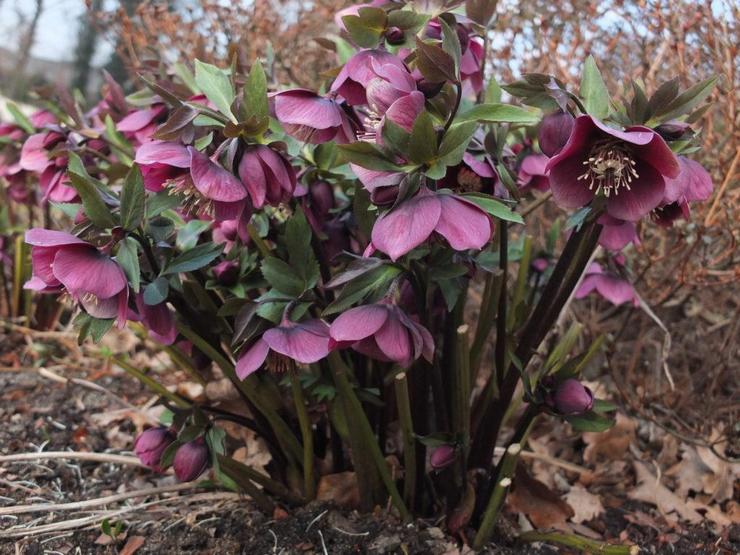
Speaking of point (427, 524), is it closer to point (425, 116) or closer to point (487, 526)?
point (487, 526)

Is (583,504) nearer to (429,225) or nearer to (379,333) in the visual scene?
(379,333)

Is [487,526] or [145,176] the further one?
[487,526]

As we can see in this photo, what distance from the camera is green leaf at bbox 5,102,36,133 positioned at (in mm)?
1491

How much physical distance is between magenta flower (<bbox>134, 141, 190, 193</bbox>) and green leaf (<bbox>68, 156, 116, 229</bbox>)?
62 mm

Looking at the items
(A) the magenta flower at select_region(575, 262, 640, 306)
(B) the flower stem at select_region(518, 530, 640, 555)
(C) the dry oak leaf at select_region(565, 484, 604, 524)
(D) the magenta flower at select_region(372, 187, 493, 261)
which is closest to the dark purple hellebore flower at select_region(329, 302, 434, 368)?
(D) the magenta flower at select_region(372, 187, 493, 261)

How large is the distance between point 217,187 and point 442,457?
→ 0.53 meters

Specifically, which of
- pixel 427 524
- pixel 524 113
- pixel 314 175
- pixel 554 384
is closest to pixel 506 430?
pixel 427 524

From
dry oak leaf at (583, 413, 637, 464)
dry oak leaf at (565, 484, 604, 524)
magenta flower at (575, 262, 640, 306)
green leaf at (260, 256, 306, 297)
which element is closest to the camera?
green leaf at (260, 256, 306, 297)

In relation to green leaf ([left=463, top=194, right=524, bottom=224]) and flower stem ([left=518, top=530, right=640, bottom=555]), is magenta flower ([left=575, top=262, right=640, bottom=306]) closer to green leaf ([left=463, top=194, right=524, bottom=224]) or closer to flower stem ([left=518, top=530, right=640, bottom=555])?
flower stem ([left=518, top=530, right=640, bottom=555])

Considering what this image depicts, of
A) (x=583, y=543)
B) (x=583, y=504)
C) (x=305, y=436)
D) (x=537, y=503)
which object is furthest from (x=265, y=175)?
(x=583, y=504)

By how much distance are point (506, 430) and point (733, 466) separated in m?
0.52

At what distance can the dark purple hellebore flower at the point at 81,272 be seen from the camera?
80 centimetres

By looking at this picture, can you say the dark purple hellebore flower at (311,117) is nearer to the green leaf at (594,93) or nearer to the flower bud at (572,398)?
the green leaf at (594,93)

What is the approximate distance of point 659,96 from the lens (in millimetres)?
823
